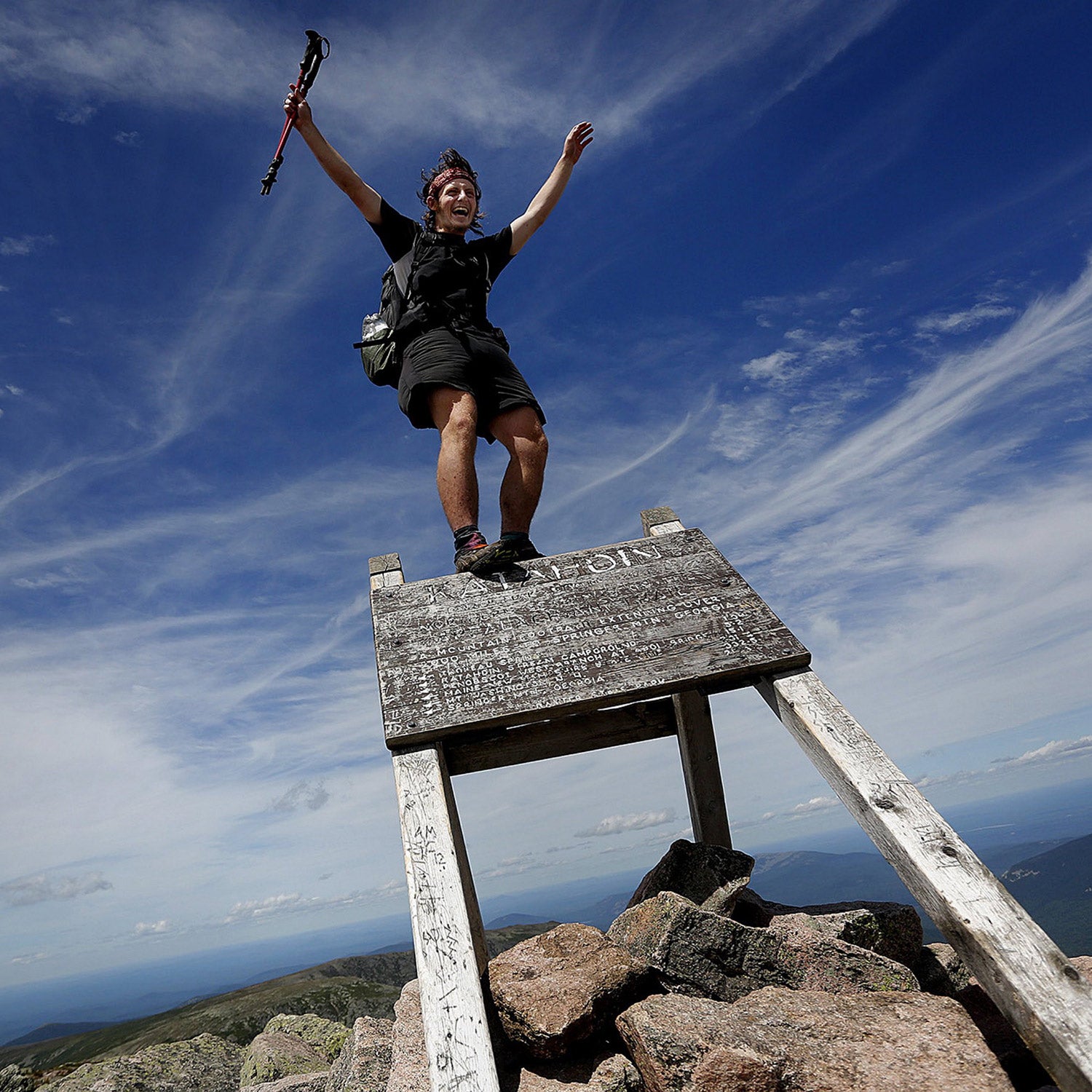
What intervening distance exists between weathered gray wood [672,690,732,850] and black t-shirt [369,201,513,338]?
139 inches

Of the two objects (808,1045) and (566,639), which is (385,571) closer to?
(566,639)

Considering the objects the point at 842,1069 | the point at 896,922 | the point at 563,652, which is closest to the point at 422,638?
the point at 563,652

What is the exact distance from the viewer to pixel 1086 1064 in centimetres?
236

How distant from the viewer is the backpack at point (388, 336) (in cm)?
589

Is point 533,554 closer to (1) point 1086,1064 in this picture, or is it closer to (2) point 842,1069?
(2) point 842,1069

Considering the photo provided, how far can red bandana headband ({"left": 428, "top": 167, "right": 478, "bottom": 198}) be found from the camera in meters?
6.50

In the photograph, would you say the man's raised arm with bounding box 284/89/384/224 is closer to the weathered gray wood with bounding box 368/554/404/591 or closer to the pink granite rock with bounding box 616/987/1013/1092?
the weathered gray wood with bounding box 368/554/404/591

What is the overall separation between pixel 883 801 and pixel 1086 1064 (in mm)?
1106

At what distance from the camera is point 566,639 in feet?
14.0

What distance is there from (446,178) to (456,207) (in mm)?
418

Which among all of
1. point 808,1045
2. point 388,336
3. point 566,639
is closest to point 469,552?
point 566,639

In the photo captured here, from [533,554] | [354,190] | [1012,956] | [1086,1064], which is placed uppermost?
[354,190]

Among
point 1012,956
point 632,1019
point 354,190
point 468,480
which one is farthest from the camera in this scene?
point 354,190

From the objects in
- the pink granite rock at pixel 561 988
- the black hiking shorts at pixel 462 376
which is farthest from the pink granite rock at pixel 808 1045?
the black hiking shorts at pixel 462 376
